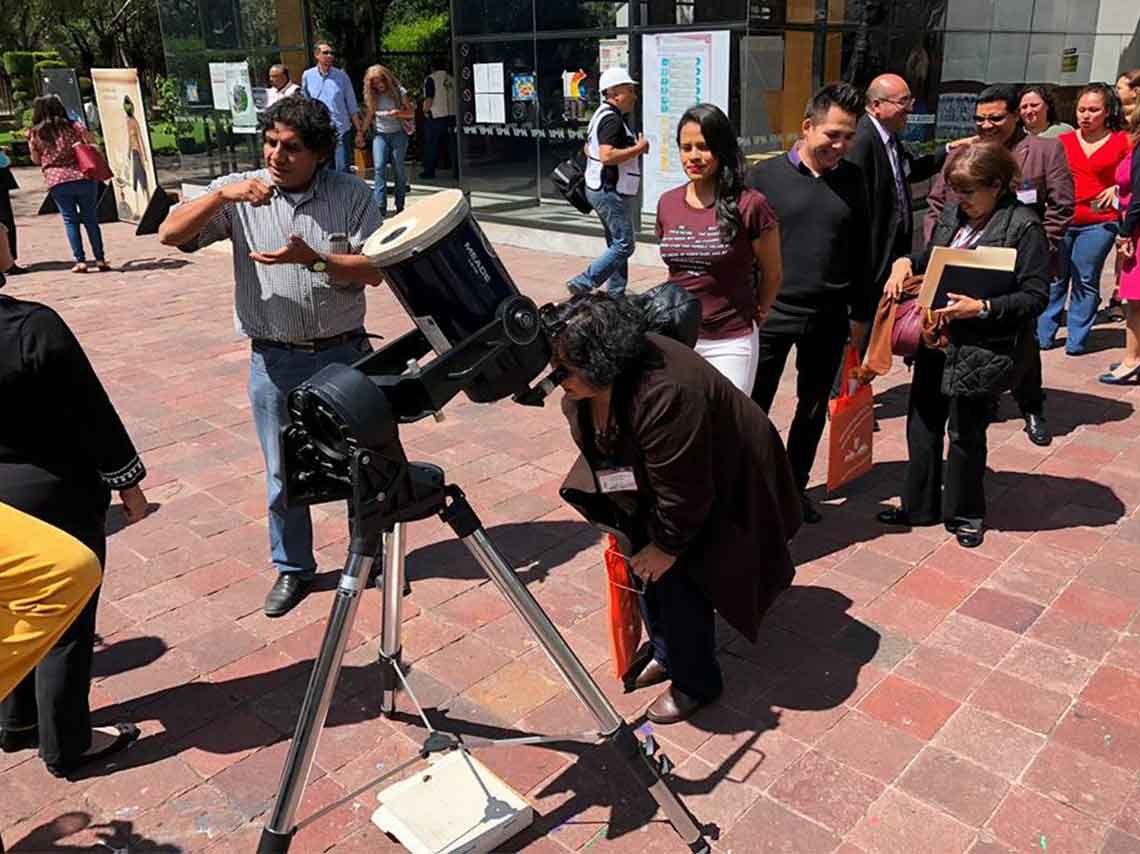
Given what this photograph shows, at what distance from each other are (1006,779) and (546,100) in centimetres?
877

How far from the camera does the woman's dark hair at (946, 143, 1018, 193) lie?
3.62 m

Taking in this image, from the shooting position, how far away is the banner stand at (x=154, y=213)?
40.7 feet

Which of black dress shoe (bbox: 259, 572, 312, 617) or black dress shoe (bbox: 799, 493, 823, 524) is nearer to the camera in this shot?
black dress shoe (bbox: 259, 572, 312, 617)

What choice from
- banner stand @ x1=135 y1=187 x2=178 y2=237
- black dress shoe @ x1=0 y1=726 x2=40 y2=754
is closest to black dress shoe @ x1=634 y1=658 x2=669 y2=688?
black dress shoe @ x1=0 y1=726 x2=40 y2=754

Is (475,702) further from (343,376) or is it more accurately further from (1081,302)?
(1081,302)

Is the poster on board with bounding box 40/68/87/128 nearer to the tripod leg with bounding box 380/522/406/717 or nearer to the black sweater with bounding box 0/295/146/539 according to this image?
the black sweater with bounding box 0/295/146/539

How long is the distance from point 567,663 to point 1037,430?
3730 mm

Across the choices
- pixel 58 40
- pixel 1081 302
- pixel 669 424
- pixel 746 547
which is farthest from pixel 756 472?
pixel 58 40

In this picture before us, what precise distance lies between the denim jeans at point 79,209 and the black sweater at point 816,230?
8433 mm

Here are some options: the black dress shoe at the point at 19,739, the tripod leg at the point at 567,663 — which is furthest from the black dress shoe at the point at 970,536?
the black dress shoe at the point at 19,739

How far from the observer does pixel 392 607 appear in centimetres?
260

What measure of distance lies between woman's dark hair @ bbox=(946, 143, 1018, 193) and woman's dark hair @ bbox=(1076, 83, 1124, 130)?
10.7 ft

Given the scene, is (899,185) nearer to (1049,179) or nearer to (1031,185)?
(1031,185)

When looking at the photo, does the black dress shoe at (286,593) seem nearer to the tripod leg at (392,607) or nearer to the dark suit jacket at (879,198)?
the tripod leg at (392,607)
